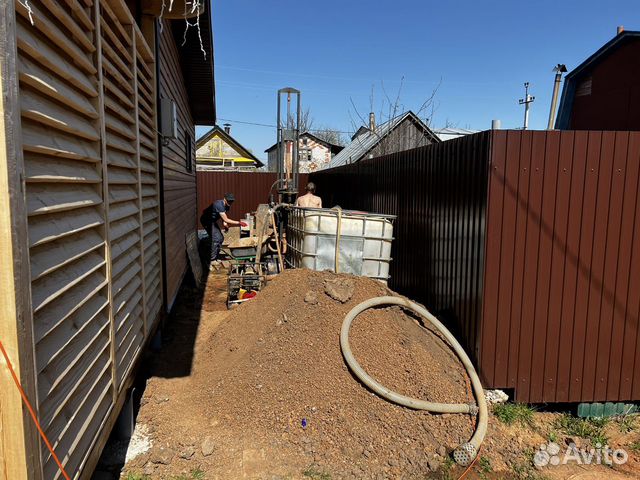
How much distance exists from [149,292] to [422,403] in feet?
8.49

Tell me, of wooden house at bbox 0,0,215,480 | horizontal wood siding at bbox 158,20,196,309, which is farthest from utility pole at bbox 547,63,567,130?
wooden house at bbox 0,0,215,480

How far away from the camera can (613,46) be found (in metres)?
14.0

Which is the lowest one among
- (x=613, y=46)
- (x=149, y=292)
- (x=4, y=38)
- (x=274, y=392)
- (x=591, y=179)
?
(x=274, y=392)

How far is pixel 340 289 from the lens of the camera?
4.91 m

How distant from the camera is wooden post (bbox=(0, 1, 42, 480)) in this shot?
4.57ft

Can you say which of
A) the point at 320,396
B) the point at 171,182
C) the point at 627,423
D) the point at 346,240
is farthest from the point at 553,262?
the point at 171,182

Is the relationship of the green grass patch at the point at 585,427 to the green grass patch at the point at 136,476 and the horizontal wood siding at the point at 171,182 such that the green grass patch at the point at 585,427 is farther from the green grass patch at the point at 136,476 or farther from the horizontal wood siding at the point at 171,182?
the horizontal wood siding at the point at 171,182

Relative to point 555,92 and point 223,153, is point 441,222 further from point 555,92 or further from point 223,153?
point 223,153

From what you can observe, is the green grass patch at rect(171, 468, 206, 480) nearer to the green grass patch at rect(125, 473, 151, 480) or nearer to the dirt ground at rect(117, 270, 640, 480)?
the dirt ground at rect(117, 270, 640, 480)

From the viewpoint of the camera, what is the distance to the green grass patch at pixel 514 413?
4028 mm

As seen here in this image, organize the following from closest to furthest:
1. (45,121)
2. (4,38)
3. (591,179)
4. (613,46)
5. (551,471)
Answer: (4,38) → (45,121) → (551,471) → (591,179) → (613,46)

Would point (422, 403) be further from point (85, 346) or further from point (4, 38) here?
point (4, 38)

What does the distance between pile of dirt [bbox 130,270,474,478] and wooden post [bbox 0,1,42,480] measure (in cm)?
198

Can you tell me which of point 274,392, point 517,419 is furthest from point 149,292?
point 517,419
